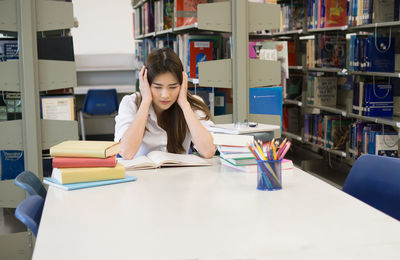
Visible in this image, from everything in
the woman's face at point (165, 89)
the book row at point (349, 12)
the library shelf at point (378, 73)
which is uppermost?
the book row at point (349, 12)

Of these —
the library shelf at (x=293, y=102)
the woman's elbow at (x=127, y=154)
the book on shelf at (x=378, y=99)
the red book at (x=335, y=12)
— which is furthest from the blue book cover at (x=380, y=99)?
the woman's elbow at (x=127, y=154)

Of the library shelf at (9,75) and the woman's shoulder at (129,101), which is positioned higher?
the library shelf at (9,75)

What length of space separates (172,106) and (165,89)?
7.5 inches

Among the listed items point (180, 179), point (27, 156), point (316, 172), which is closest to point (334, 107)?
point (316, 172)

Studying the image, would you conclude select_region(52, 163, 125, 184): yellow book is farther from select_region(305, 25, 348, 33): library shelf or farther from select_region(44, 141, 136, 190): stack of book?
select_region(305, 25, 348, 33): library shelf

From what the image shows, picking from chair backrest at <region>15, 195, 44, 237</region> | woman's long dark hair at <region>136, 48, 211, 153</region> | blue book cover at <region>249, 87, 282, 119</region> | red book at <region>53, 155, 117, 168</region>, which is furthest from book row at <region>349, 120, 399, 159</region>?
chair backrest at <region>15, 195, 44, 237</region>

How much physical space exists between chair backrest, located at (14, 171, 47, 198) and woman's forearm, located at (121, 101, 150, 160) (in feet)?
1.36

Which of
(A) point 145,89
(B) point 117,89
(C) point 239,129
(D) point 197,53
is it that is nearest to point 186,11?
(D) point 197,53

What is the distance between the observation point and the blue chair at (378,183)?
5.67ft

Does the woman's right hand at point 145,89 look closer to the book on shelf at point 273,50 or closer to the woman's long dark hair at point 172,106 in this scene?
the woman's long dark hair at point 172,106

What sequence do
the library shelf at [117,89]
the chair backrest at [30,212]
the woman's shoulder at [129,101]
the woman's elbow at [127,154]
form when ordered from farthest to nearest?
the library shelf at [117,89] < the woman's shoulder at [129,101] < the woman's elbow at [127,154] < the chair backrest at [30,212]

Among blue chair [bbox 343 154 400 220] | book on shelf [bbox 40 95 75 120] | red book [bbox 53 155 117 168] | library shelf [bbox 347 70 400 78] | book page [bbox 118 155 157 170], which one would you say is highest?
library shelf [bbox 347 70 400 78]

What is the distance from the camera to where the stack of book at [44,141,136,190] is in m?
1.71

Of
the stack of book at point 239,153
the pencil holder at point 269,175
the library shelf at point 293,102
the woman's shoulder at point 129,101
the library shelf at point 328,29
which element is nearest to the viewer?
the pencil holder at point 269,175
